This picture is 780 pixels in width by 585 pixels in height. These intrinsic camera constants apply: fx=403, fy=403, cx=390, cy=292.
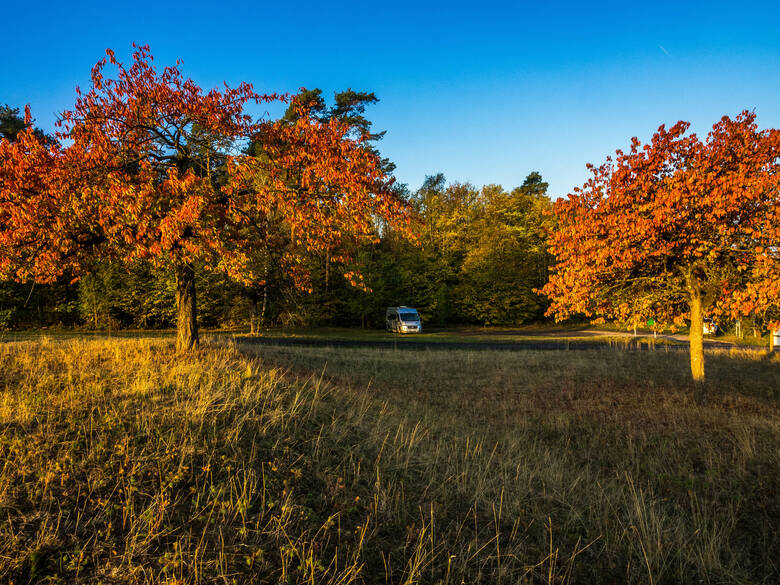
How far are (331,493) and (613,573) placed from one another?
10.3ft

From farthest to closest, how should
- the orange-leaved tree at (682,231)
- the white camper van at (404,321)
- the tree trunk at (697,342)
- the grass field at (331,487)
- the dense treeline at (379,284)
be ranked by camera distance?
the white camper van at (404,321) < the dense treeline at (379,284) < the tree trunk at (697,342) < the orange-leaved tree at (682,231) < the grass field at (331,487)

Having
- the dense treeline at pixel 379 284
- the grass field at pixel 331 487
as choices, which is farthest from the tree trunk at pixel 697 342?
the dense treeline at pixel 379 284

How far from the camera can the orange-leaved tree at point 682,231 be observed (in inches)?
406

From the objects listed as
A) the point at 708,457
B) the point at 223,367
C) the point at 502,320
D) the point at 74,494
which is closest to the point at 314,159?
the point at 223,367

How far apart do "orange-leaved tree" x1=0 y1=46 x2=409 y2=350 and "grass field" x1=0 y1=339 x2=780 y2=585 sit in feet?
8.44

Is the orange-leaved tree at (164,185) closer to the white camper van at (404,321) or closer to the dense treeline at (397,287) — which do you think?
the dense treeline at (397,287)

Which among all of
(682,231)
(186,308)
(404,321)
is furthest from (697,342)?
(404,321)

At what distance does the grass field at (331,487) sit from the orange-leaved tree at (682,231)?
3.87 m

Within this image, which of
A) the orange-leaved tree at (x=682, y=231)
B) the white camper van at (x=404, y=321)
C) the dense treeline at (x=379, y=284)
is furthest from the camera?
the white camper van at (x=404, y=321)

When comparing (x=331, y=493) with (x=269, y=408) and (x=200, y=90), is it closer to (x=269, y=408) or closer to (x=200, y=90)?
(x=269, y=408)

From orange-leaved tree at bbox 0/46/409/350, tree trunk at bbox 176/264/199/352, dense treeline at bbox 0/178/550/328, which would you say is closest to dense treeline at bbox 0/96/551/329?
dense treeline at bbox 0/178/550/328

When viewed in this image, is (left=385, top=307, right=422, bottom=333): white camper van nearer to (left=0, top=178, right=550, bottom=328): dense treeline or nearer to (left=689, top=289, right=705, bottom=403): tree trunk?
(left=0, top=178, right=550, bottom=328): dense treeline

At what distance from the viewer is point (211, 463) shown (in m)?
4.85

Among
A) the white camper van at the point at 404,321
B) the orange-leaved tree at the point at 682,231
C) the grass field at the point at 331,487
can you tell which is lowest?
the grass field at the point at 331,487
